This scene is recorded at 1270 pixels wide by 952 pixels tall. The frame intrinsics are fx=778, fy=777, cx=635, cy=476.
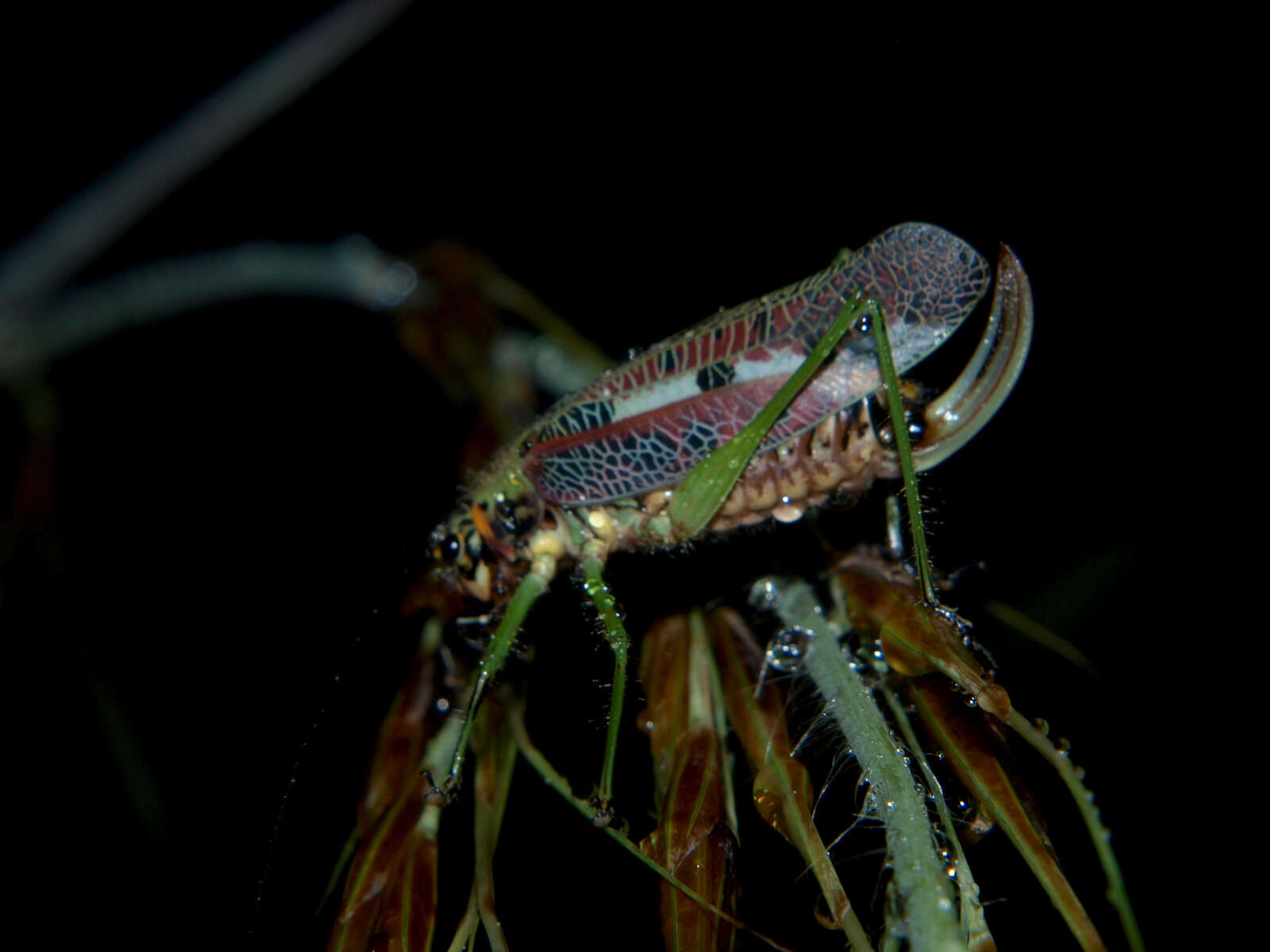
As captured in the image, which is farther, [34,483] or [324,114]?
[324,114]

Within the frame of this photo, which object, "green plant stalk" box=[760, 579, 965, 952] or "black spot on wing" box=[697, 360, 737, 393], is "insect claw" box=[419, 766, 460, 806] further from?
"black spot on wing" box=[697, 360, 737, 393]

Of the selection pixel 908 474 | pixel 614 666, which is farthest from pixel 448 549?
pixel 908 474

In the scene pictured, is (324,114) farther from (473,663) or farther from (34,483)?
(473,663)

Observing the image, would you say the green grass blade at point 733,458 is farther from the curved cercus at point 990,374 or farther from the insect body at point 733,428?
the curved cercus at point 990,374

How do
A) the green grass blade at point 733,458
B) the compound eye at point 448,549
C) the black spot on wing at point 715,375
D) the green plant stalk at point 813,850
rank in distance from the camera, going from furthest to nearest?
the compound eye at point 448,549
the black spot on wing at point 715,375
the green grass blade at point 733,458
the green plant stalk at point 813,850

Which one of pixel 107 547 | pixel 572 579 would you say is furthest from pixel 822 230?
pixel 107 547

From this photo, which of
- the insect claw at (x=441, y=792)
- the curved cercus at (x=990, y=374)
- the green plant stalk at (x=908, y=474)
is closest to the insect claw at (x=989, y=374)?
the curved cercus at (x=990, y=374)
